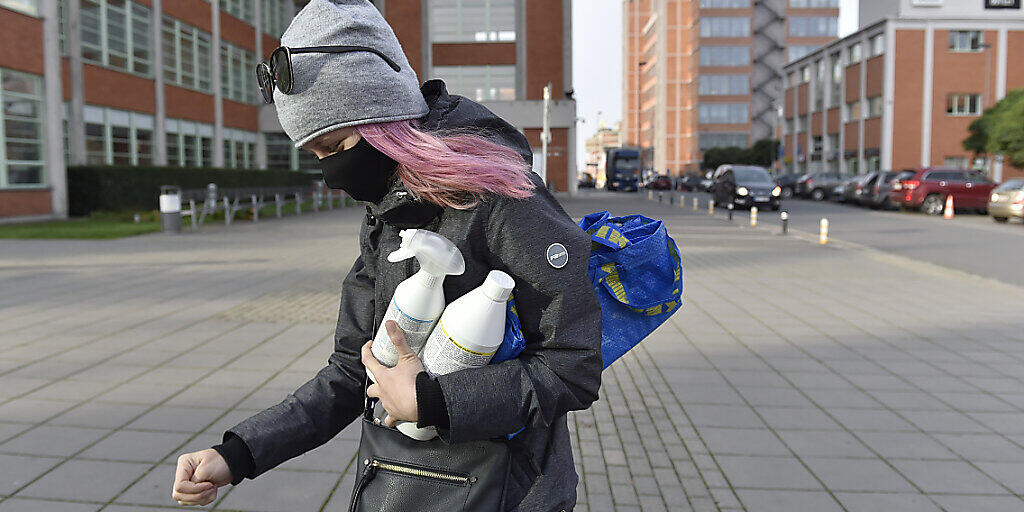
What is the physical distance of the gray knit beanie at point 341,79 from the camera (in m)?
1.54

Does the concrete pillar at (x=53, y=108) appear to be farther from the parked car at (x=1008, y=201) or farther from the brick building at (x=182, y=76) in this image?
the parked car at (x=1008, y=201)

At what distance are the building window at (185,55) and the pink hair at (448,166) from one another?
33277mm

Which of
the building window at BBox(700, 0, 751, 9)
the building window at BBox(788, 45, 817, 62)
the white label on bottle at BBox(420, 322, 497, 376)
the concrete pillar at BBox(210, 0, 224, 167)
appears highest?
the building window at BBox(700, 0, 751, 9)

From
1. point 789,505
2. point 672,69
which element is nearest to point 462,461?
point 789,505

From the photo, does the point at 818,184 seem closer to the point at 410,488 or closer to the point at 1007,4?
the point at 1007,4

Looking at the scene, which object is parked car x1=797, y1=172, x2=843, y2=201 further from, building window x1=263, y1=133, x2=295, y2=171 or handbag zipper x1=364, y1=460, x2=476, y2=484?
handbag zipper x1=364, y1=460, x2=476, y2=484

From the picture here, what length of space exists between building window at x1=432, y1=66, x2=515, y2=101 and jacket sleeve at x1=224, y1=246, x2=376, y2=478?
46066mm

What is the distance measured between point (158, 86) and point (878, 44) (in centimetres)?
4437

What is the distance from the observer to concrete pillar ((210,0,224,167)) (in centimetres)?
3538

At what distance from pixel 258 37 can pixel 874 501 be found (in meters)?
41.4

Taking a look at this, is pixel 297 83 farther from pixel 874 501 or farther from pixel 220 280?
pixel 220 280

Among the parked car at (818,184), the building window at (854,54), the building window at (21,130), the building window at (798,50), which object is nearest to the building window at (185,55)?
the building window at (21,130)

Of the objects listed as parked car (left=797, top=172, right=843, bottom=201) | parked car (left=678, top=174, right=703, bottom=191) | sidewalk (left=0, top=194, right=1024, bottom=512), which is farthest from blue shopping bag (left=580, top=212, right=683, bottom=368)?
parked car (left=678, top=174, right=703, bottom=191)

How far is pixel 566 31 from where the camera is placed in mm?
46125
